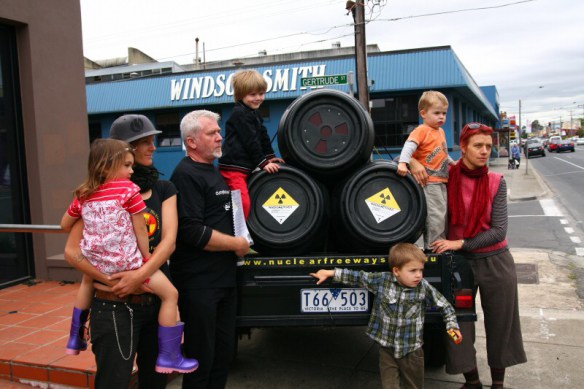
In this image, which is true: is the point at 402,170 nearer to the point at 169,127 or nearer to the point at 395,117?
the point at 395,117

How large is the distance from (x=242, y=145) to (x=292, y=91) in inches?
789

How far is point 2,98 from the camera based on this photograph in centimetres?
596

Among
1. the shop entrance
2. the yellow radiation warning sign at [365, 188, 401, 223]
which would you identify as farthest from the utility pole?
the yellow radiation warning sign at [365, 188, 401, 223]

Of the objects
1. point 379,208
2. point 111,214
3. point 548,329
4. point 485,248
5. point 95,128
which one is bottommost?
point 548,329

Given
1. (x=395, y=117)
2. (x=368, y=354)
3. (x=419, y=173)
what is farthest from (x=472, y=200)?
(x=395, y=117)

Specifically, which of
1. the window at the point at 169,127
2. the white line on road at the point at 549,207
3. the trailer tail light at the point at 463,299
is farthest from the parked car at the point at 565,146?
the trailer tail light at the point at 463,299

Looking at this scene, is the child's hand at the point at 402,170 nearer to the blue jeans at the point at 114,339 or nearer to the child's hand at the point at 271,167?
the child's hand at the point at 271,167

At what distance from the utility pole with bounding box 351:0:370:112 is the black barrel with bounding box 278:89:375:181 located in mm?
10709

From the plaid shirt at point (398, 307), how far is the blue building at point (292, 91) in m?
16.1

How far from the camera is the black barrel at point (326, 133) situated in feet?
11.0

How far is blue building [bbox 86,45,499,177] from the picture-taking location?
21016mm

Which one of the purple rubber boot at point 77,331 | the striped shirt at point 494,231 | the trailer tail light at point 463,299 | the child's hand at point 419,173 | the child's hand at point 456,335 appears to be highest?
the child's hand at point 419,173

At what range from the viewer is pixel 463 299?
3.18m

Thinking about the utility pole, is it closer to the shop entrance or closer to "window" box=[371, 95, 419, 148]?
"window" box=[371, 95, 419, 148]
